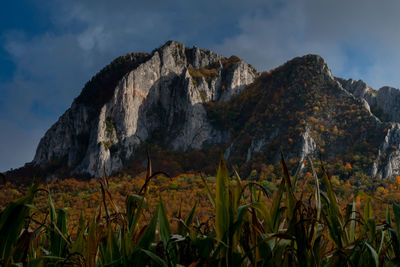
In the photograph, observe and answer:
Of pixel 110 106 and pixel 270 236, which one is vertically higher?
pixel 110 106

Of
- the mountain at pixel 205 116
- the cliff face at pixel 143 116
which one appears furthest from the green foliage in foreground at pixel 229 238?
the cliff face at pixel 143 116

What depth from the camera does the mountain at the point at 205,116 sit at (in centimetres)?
7094

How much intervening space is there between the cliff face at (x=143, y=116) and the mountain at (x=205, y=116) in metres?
0.30

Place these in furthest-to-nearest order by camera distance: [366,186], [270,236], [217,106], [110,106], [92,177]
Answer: [217,106]
[110,106]
[92,177]
[366,186]
[270,236]

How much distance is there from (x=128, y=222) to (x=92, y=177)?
Answer: 77460mm

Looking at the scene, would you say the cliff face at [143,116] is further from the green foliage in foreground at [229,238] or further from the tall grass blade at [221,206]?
the tall grass blade at [221,206]

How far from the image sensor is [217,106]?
303 ft

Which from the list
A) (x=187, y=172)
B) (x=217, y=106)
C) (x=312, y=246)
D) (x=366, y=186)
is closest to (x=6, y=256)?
(x=312, y=246)

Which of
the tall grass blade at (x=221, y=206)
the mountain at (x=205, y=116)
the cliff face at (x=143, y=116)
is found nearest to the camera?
the tall grass blade at (x=221, y=206)

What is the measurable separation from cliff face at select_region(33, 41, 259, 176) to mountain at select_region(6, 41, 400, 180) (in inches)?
11.7

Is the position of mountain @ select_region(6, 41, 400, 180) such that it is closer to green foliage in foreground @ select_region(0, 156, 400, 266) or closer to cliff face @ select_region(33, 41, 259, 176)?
cliff face @ select_region(33, 41, 259, 176)

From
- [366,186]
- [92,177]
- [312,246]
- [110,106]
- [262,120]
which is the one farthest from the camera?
[262,120]

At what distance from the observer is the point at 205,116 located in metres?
87.6

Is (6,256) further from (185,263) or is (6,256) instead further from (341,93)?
(341,93)
